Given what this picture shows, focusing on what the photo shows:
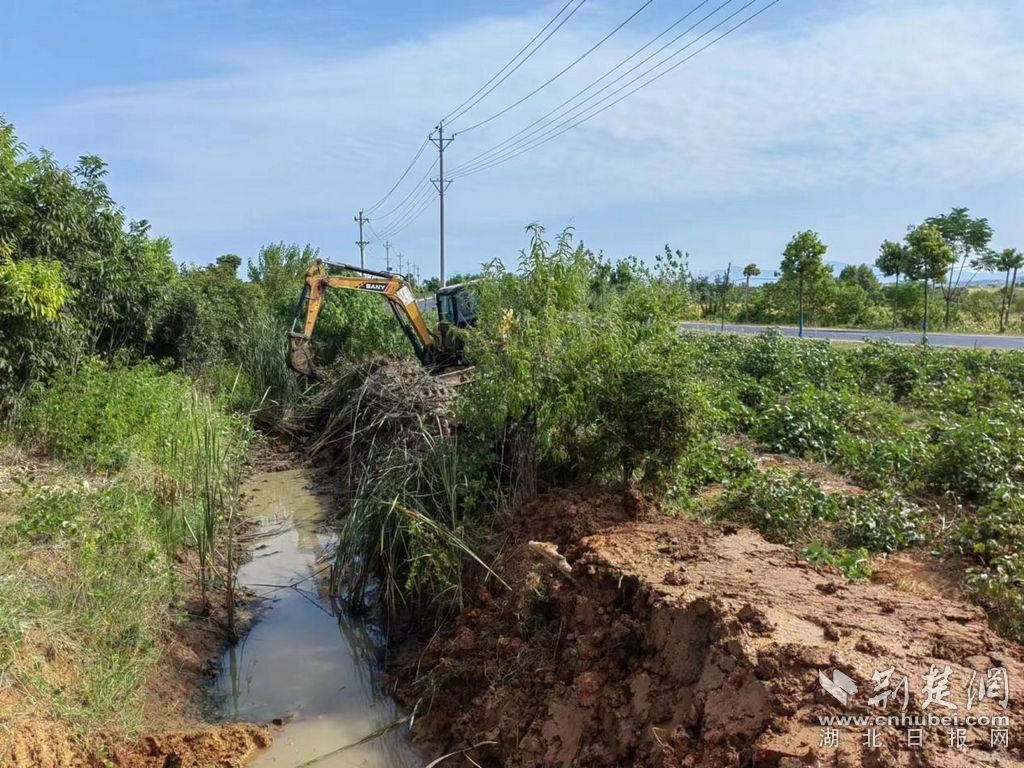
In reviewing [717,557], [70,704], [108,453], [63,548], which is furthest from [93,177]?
[717,557]

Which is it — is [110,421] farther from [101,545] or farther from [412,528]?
[412,528]

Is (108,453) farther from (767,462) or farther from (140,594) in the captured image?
(767,462)

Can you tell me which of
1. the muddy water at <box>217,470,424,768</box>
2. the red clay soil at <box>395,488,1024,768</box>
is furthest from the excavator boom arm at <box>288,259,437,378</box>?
the red clay soil at <box>395,488,1024,768</box>

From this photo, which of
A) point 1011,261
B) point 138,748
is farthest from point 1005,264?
point 138,748

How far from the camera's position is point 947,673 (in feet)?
11.8

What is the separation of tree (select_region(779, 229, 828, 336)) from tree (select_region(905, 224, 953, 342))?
340 cm

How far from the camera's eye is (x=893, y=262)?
3462cm

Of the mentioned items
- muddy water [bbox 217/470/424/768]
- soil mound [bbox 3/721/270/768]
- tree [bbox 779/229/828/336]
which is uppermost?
tree [bbox 779/229/828/336]

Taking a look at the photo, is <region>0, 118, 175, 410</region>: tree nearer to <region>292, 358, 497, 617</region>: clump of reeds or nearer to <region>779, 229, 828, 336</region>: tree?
<region>292, 358, 497, 617</region>: clump of reeds

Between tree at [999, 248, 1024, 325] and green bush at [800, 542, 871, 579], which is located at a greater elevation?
tree at [999, 248, 1024, 325]

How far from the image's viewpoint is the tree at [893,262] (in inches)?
1308

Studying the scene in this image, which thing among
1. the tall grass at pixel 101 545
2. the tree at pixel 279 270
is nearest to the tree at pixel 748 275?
the tree at pixel 279 270

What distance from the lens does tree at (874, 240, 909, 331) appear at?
33228mm

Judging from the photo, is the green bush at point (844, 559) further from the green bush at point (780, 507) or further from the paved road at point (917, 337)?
the paved road at point (917, 337)
